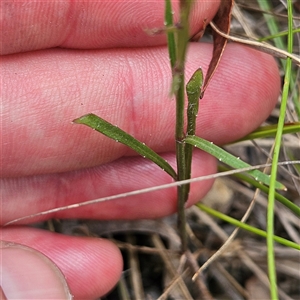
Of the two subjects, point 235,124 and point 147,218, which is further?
point 147,218

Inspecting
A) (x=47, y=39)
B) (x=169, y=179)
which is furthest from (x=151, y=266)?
(x=47, y=39)

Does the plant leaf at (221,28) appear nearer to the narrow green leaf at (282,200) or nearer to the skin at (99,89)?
the skin at (99,89)

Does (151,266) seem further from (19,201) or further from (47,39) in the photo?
(47,39)

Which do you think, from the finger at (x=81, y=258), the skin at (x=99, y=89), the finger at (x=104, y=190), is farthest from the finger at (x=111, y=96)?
the finger at (x=81, y=258)

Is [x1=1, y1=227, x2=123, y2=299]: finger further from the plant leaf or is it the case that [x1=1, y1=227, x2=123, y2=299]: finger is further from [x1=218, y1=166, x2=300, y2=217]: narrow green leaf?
the plant leaf

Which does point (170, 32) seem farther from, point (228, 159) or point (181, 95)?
point (228, 159)

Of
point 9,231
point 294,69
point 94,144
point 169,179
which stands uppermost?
point 294,69

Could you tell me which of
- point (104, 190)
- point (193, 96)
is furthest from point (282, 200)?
point (104, 190)

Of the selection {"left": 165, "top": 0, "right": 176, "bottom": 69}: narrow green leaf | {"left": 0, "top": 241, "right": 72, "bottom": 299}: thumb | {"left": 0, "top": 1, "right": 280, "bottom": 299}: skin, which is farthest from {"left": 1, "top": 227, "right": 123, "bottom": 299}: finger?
{"left": 165, "top": 0, "right": 176, "bottom": 69}: narrow green leaf
